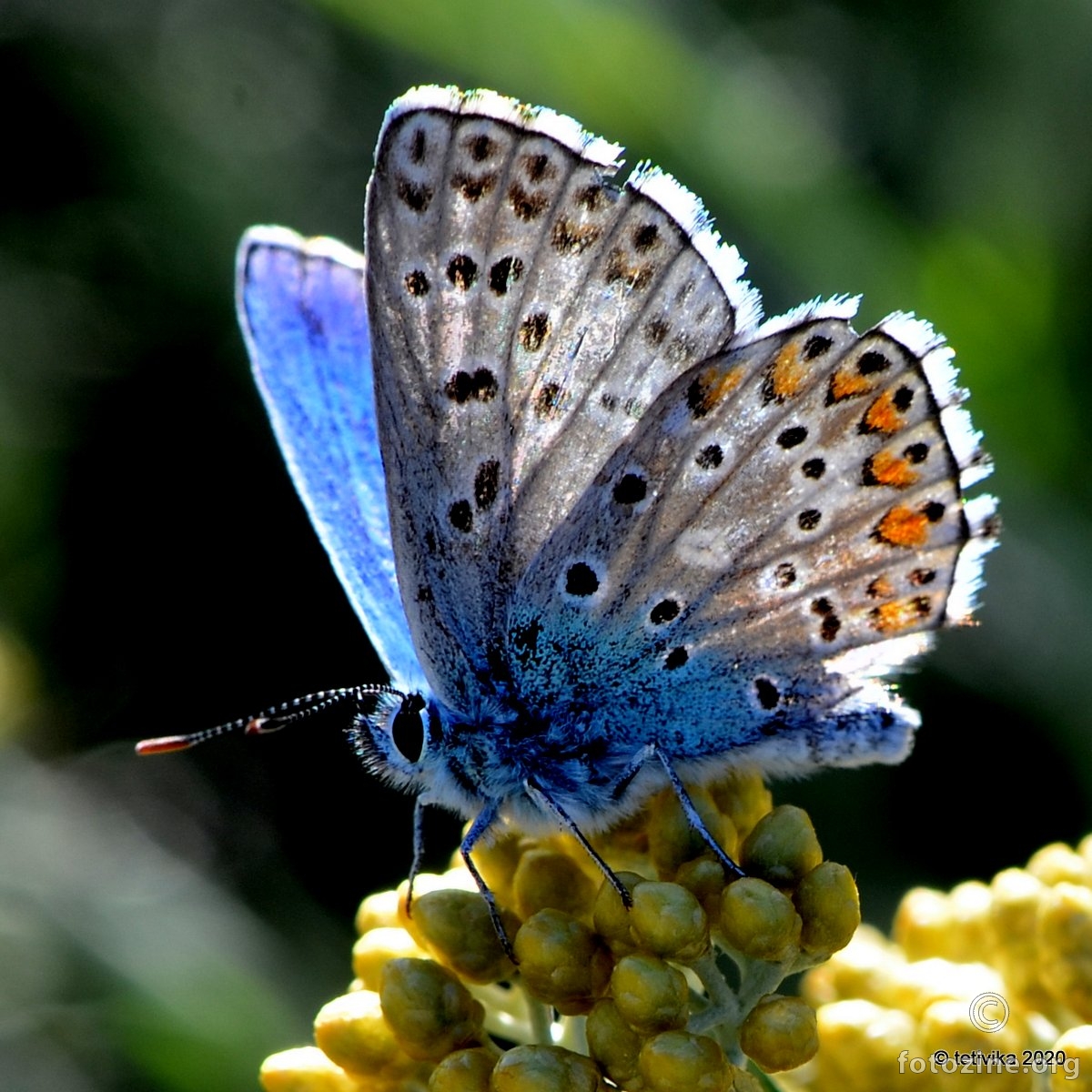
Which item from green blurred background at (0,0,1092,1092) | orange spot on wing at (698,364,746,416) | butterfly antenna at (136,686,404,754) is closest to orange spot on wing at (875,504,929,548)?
orange spot on wing at (698,364,746,416)

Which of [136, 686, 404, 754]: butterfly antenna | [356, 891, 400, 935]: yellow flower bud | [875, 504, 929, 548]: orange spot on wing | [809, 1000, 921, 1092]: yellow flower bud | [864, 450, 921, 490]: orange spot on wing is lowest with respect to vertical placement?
[809, 1000, 921, 1092]: yellow flower bud

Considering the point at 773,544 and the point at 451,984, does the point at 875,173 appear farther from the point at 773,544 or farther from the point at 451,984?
the point at 451,984

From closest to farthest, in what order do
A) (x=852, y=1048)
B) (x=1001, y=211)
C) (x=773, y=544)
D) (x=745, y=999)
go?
(x=745, y=999) → (x=852, y=1048) → (x=773, y=544) → (x=1001, y=211)

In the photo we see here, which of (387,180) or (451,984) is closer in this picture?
(451,984)

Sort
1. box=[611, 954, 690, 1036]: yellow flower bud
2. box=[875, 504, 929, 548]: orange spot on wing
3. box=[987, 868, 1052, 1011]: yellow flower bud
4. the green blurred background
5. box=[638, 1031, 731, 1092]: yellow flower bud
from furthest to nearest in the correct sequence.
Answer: the green blurred background, box=[875, 504, 929, 548]: orange spot on wing, box=[987, 868, 1052, 1011]: yellow flower bud, box=[611, 954, 690, 1036]: yellow flower bud, box=[638, 1031, 731, 1092]: yellow flower bud

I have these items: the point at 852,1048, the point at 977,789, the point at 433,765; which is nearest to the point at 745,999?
the point at 852,1048

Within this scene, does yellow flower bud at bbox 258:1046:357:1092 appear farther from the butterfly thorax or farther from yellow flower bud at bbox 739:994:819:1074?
yellow flower bud at bbox 739:994:819:1074
